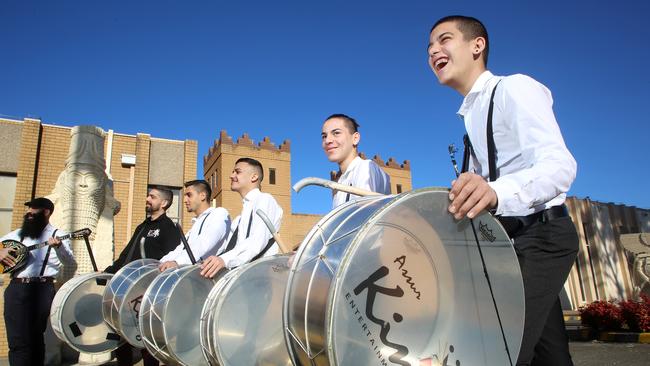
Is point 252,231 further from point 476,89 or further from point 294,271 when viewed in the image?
point 476,89

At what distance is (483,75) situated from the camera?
6.70 feet

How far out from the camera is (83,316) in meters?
5.41

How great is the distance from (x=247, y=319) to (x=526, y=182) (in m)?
2.41

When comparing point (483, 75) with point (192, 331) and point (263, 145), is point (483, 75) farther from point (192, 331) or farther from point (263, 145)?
point (263, 145)

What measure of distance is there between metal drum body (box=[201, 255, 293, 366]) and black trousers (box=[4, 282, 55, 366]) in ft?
9.11

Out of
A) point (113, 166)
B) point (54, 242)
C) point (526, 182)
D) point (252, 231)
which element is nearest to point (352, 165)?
point (252, 231)

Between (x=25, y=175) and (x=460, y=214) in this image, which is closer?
(x=460, y=214)

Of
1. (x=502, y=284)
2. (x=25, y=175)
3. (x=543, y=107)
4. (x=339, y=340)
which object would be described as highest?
(x=25, y=175)

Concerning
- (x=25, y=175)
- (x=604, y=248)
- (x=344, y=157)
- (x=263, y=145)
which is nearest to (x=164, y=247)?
Answer: (x=344, y=157)

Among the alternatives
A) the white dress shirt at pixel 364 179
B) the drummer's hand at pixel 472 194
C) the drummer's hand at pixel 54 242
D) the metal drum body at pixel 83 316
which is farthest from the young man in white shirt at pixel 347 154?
the drummer's hand at pixel 54 242

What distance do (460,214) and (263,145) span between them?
46933 mm

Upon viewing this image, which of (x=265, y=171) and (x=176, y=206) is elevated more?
(x=265, y=171)

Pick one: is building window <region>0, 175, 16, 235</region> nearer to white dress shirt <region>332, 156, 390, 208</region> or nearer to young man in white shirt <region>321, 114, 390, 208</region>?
young man in white shirt <region>321, 114, 390, 208</region>

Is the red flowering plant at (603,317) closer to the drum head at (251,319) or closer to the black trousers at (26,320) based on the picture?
the drum head at (251,319)
